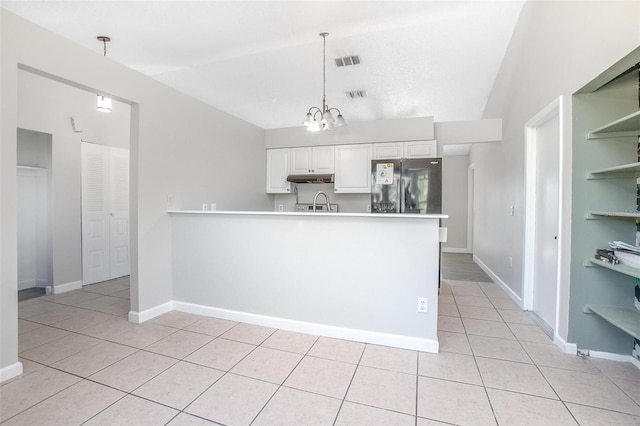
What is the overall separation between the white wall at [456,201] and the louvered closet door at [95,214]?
691 centimetres

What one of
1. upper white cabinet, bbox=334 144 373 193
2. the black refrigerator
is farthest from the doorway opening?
the black refrigerator

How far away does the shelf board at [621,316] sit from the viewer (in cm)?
172

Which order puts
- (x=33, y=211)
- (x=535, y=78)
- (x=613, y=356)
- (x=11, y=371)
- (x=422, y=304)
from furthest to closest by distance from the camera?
1. (x=33, y=211)
2. (x=535, y=78)
3. (x=422, y=304)
4. (x=613, y=356)
5. (x=11, y=371)

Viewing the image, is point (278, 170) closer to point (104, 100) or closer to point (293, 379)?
point (104, 100)

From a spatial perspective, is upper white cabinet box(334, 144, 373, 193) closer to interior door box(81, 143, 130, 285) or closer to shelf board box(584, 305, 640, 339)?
shelf board box(584, 305, 640, 339)

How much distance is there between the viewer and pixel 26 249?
12.3 ft

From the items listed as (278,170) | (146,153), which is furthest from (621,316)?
(278,170)

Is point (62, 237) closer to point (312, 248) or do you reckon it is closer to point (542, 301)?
point (312, 248)

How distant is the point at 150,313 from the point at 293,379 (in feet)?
5.73

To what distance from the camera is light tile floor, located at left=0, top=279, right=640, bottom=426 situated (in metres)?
1.48

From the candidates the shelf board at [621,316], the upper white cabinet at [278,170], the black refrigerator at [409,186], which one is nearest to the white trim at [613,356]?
the shelf board at [621,316]

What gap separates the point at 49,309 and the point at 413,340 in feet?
12.0

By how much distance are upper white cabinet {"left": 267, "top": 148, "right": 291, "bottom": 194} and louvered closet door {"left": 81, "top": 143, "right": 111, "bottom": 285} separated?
231 centimetres

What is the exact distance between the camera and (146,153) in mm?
2635
